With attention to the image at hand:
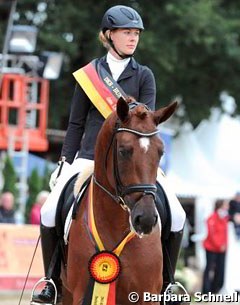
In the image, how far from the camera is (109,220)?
8.19 m

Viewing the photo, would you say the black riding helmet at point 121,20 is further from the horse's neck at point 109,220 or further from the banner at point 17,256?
the banner at point 17,256

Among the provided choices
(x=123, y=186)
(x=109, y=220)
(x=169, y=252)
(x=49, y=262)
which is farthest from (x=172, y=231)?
(x=123, y=186)

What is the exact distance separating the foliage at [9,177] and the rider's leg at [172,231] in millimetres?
14142

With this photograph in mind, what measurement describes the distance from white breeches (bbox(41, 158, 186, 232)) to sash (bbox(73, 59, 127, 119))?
1.52 feet

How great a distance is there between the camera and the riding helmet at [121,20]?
881 cm

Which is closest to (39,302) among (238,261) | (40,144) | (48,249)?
(48,249)

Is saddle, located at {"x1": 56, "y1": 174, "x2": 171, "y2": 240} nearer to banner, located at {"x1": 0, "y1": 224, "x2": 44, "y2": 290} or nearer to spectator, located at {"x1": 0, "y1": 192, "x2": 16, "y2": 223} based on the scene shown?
banner, located at {"x1": 0, "y1": 224, "x2": 44, "y2": 290}

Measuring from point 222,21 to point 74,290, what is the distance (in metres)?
23.6

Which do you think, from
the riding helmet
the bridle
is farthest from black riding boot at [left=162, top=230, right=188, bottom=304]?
the riding helmet

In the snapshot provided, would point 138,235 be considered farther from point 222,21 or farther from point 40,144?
point 222,21

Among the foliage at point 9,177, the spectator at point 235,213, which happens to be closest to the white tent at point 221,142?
the spectator at point 235,213

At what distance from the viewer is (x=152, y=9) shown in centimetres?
3123

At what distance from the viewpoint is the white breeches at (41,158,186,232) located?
345 inches

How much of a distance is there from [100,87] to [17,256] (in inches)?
437
